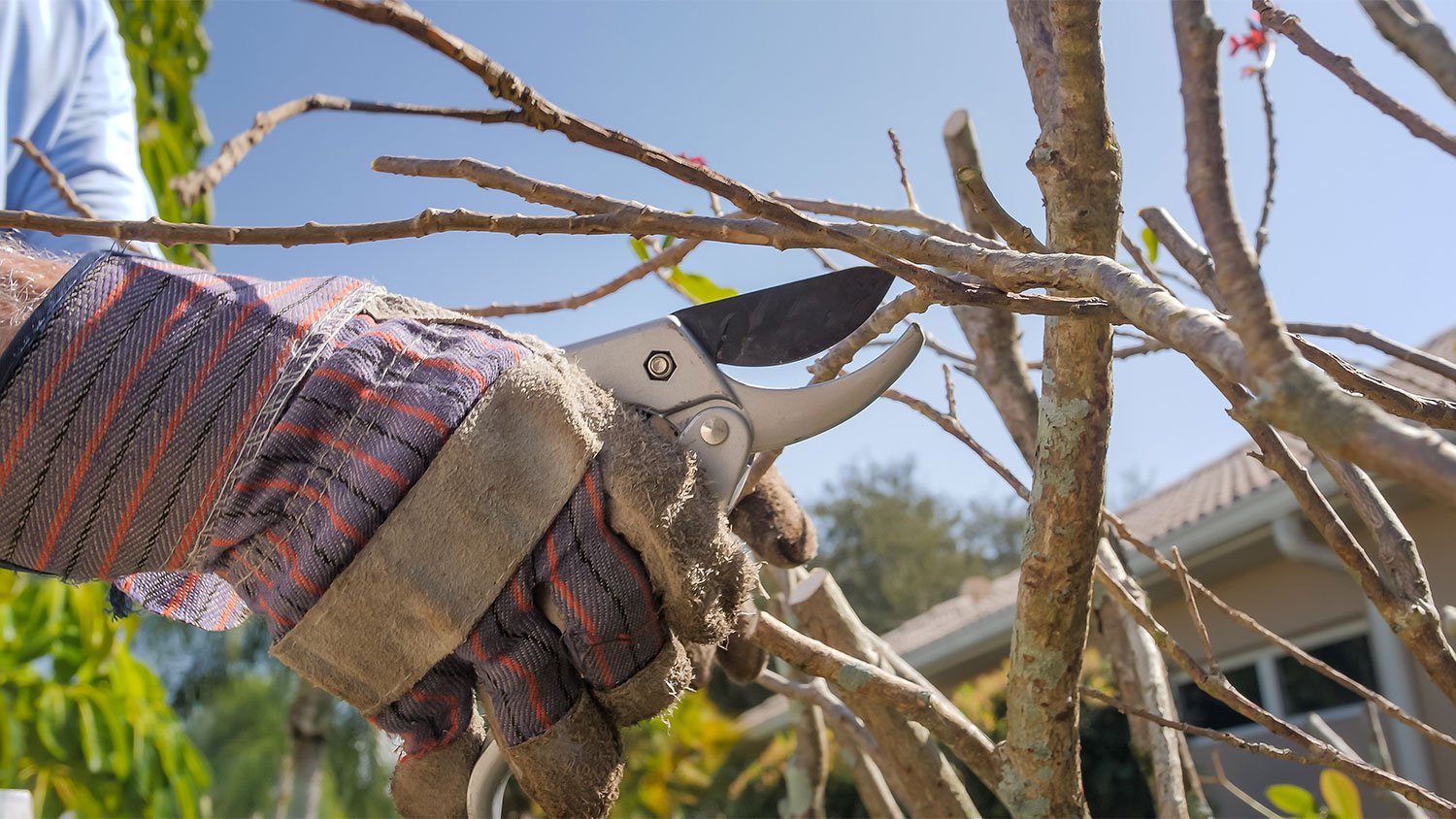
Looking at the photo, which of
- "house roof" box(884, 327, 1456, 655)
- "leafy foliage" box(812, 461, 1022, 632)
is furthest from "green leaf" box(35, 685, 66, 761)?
"leafy foliage" box(812, 461, 1022, 632)

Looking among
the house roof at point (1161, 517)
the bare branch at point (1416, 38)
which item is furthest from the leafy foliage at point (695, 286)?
the house roof at point (1161, 517)

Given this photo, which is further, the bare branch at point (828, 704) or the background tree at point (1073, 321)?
the bare branch at point (828, 704)

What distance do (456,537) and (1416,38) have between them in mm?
804

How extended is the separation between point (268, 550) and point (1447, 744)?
1275 mm

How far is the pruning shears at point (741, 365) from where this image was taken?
1.08m

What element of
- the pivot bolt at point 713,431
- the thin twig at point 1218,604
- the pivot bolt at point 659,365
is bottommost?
the pivot bolt at point 713,431

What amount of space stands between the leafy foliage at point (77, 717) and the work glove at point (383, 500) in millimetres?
2872

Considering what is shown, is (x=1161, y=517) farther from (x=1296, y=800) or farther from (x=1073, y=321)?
(x=1073, y=321)

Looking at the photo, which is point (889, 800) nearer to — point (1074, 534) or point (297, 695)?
point (1074, 534)

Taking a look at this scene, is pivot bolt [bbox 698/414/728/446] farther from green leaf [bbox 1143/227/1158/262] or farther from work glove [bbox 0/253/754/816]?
green leaf [bbox 1143/227/1158/262]

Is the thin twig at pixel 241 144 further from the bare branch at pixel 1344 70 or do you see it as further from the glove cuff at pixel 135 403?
the bare branch at pixel 1344 70

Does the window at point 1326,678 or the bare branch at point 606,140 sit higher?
the window at point 1326,678

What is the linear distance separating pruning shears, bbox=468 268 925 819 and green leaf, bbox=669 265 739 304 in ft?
3.05

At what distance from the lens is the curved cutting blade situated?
1115 mm
